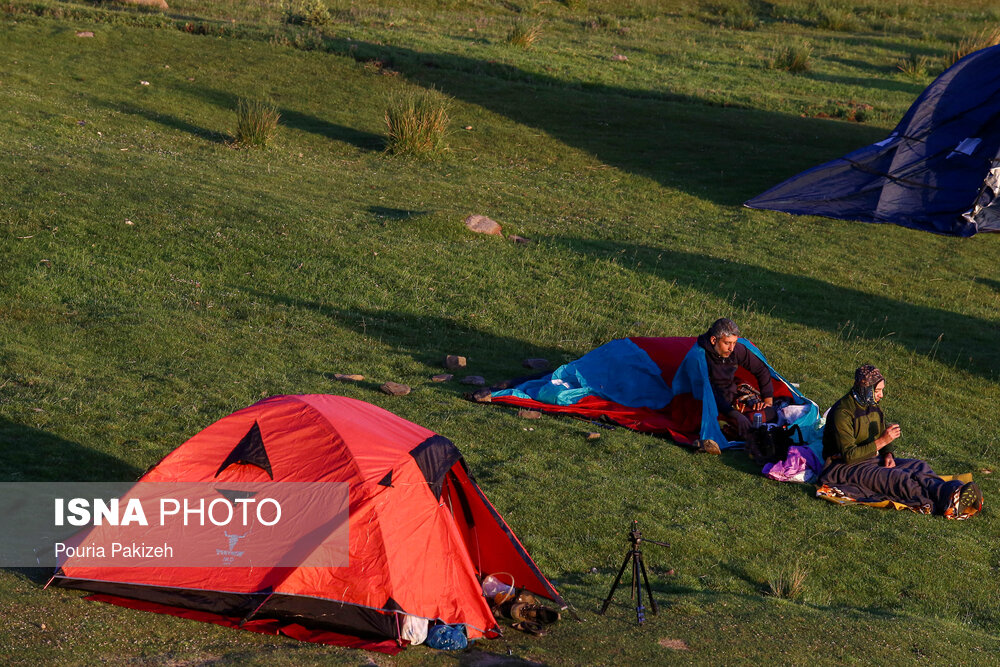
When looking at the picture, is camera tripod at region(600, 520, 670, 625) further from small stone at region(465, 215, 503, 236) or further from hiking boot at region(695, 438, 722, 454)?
small stone at region(465, 215, 503, 236)

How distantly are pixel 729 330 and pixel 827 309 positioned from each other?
7.63 m

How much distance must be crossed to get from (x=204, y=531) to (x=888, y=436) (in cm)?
752

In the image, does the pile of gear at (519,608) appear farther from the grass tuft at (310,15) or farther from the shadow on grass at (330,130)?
the grass tuft at (310,15)

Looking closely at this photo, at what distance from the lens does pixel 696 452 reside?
518 inches

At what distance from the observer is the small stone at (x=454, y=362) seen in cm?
1539

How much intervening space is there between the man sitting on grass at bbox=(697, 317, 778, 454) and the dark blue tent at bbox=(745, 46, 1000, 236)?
14.2 meters

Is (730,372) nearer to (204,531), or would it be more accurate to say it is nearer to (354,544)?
(354,544)

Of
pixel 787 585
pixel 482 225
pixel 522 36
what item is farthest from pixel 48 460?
pixel 522 36

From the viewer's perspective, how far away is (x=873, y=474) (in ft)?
39.2

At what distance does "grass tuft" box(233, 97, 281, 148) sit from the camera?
2730 cm

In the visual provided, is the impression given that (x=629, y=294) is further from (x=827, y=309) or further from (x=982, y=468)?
(x=982, y=468)

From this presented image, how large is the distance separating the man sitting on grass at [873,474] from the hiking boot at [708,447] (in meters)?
1.44

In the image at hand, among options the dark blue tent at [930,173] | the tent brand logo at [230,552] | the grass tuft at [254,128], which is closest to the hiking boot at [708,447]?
the tent brand logo at [230,552]

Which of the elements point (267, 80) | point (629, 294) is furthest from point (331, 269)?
point (267, 80)
